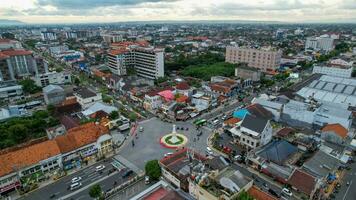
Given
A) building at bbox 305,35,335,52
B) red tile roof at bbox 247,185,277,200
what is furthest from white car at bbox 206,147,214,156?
building at bbox 305,35,335,52

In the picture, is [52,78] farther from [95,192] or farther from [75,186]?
[95,192]

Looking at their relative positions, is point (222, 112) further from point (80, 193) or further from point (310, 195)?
point (80, 193)

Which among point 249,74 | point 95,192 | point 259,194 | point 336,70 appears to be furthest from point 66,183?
point 336,70

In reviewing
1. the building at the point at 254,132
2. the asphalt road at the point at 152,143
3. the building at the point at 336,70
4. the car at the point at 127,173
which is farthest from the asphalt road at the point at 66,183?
the building at the point at 336,70

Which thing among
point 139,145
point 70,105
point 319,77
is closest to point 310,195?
point 139,145

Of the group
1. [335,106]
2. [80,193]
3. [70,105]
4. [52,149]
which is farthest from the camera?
[70,105]

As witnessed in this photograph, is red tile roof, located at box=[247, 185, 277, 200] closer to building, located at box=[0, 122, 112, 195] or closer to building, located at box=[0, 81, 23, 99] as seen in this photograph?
building, located at box=[0, 122, 112, 195]
